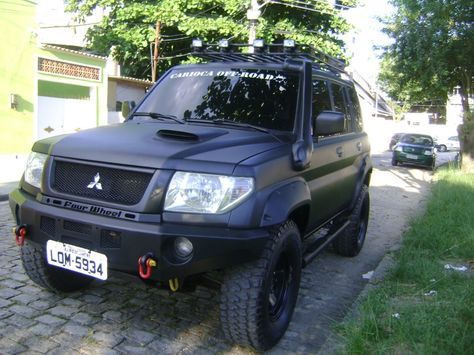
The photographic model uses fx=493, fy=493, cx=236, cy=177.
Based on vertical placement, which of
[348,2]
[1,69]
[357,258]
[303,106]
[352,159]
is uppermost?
[348,2]

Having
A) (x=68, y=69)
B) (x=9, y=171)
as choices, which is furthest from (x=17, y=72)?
→ (x=9, y=171)

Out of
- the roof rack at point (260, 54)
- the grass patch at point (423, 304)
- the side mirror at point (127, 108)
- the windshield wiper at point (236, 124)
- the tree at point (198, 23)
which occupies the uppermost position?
the tree at point (198, 23)

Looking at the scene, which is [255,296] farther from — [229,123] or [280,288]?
[229,123]

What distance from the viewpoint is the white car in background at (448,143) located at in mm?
44281

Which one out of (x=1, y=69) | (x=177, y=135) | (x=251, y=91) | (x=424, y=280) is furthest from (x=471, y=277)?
(x=1, y=69)

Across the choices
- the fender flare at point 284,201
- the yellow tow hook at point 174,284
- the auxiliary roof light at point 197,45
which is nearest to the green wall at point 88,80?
the auxiliary roof light at point 197,45

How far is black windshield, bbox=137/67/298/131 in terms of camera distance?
3.82m

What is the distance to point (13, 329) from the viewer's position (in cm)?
338

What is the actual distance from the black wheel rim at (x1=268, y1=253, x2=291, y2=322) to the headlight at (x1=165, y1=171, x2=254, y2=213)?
717 millimetres

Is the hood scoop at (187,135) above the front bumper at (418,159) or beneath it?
above

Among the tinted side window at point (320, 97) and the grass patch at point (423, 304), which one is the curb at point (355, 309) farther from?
the tinted side window at point (320, 97)

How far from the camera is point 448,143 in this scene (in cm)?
4506

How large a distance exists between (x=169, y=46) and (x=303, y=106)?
19510mm

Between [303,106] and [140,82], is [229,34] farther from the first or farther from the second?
[303,106]
